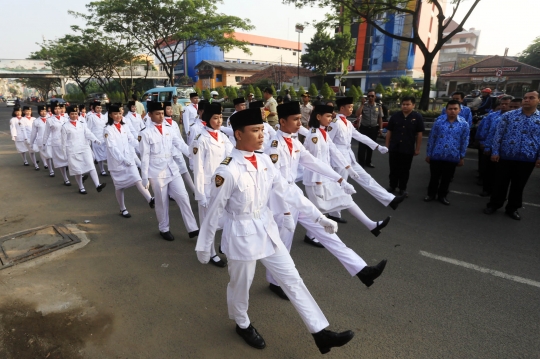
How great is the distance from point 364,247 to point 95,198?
214 inches

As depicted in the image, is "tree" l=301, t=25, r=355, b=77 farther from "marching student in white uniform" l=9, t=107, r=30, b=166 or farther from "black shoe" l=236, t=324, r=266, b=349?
"black shoe" l=236, t=324, r=266, b=349

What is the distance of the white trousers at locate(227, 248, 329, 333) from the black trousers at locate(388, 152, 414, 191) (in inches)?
183

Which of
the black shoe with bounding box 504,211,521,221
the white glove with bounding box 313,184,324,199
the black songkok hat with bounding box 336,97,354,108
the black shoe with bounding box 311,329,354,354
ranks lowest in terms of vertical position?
the black shoe with bounding box 504,211,521,221

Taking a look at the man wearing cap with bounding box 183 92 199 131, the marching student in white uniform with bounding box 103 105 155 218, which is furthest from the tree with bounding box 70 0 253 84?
the marching student in white uniform with bounding box 103 105 155 218

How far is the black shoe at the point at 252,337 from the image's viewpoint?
272cm

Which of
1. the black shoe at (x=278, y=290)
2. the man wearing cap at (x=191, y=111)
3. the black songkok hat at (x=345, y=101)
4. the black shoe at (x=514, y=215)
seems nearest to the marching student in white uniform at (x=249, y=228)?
the black shoe at (x=278, y=290)

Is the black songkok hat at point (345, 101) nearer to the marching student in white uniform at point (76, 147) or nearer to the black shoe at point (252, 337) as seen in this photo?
the black shoe at point (252, 337)

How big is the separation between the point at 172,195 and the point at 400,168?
172 inches

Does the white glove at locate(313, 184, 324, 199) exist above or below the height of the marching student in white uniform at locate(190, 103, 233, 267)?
below

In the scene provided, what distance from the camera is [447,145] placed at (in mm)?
5883

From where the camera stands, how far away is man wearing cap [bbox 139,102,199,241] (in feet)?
15.4

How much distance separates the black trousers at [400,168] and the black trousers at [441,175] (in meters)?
0.44

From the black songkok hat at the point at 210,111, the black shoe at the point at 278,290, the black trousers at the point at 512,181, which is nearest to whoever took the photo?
the black shoe at the point at 278,290

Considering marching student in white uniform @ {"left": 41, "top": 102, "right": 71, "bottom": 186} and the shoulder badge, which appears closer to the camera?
the shoulder badge
